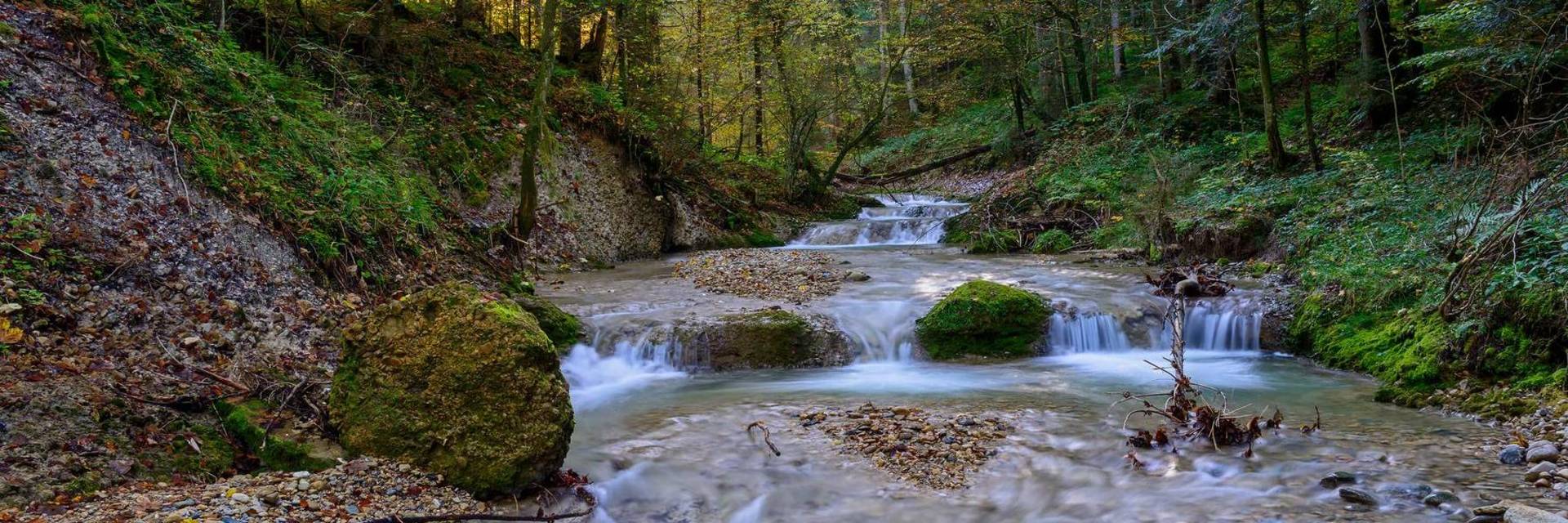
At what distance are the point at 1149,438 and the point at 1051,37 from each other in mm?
17838

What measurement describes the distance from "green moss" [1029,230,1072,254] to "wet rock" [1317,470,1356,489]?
9.76m

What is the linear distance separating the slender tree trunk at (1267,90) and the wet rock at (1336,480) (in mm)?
8949

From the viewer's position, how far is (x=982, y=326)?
8.75 m

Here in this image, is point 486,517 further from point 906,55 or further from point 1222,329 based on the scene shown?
point 906,55

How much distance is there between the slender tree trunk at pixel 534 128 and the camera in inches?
400

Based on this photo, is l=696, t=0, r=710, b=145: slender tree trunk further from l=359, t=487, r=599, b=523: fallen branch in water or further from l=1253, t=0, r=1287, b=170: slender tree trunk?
l=359, t=487, r=599, b=523: fallen branch in water

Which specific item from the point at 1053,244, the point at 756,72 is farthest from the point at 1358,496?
the point at 756,72

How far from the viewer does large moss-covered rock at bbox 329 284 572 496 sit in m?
4.38

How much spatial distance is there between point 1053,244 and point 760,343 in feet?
26.3

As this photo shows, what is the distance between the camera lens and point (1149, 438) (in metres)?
5.46

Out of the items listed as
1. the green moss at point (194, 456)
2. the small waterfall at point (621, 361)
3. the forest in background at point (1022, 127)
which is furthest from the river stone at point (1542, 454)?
the green moss at point (194, 456)

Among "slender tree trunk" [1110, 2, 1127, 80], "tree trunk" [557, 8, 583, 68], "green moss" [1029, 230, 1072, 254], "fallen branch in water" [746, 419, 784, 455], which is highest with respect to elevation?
"slender tree trunk" [1110, 2, 1127, 80]

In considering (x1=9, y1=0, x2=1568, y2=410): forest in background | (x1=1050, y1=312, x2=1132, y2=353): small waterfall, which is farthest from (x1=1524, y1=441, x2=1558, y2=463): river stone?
(x1=1050, y1=312, x2=1132, y2=353): small waterfall

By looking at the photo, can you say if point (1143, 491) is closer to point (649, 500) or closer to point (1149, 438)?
point (1149, 438)
